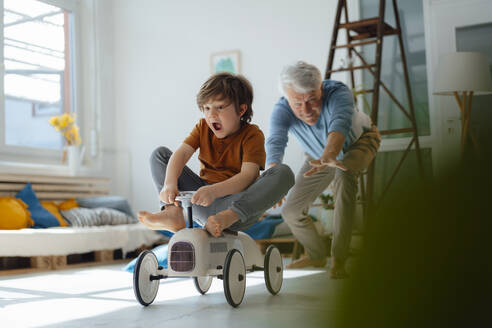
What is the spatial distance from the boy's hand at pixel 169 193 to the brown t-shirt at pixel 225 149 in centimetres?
20

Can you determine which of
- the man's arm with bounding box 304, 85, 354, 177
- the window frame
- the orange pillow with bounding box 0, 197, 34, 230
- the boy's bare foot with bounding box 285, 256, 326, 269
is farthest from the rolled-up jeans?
the window frame

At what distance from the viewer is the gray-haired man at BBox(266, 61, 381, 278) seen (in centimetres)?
246

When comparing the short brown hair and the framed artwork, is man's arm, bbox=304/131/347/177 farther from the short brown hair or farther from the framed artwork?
the framed artwork

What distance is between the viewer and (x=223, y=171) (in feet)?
6.46

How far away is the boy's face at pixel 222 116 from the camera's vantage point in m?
1.92

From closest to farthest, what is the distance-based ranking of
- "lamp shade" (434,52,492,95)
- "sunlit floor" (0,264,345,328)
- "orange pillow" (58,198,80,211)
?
1. "sunlit floor" (0,264,345,328)
2. "lamp shade" (434,52,492,95)
3. "orange pillow" (58,198,80,211)

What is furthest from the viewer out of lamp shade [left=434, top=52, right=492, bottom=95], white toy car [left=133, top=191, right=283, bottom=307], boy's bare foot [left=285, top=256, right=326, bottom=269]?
lamp shade [left=434, top=52, right=492, bottom=95]

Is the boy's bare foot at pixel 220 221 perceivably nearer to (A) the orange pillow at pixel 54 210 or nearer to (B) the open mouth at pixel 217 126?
(B) the open mouth at pixel 217 126

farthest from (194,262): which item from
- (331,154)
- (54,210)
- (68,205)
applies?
(68,205)

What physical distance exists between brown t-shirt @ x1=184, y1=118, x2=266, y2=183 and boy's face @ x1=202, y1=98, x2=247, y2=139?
4cm

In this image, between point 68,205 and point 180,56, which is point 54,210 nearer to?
point 68,205

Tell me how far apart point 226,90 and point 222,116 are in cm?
9

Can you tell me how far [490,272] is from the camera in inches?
7.0

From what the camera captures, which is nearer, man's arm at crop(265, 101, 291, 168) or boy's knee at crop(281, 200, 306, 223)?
man's arm at crop(265, 101, 291, 168)
